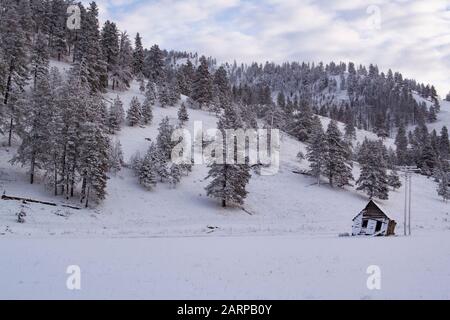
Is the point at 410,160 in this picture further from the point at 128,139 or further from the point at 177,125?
the point at 128,139

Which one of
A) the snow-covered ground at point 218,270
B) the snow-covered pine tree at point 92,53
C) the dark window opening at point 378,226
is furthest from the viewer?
the snow-covered pine tree at point 92,53

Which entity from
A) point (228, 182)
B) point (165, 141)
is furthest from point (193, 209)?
point (165, 141)

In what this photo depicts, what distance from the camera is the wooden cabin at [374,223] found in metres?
35.5

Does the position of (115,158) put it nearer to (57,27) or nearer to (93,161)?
(93,161)

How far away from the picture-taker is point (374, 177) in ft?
193

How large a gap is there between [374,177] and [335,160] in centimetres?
622

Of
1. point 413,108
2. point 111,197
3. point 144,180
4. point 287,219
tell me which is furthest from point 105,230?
point 413,108

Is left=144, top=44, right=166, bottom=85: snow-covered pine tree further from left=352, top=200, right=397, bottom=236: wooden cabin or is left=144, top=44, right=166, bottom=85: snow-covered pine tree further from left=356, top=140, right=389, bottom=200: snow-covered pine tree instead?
left=352, top=200, right=397, bottom=236: wooden cabin

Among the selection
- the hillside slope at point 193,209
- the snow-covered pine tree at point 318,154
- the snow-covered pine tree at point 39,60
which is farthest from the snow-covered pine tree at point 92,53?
the snow-covered pine tree at point 318,154

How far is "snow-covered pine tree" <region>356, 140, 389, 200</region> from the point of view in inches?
2306

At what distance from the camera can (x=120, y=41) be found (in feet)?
279

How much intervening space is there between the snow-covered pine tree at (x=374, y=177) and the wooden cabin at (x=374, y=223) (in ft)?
76.4

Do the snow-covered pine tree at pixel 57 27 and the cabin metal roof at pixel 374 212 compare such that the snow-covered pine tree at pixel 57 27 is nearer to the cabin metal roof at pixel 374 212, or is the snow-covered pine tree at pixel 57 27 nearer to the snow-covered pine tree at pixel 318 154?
the snow-covered pine tree at pixel 318 154
